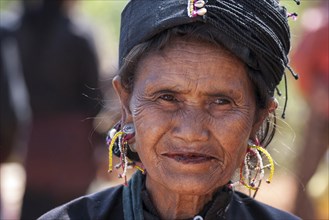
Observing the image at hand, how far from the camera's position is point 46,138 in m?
6.93

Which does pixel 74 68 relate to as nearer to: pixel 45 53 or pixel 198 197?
pixel 45 53

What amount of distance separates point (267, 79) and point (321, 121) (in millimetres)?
3549

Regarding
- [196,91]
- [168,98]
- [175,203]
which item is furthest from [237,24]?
[175,203]

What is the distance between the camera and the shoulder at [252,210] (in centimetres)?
471

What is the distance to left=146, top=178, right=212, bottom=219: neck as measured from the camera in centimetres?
456

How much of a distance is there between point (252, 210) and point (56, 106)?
2.48 metres

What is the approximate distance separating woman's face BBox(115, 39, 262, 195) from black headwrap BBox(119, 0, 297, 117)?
0.28ft

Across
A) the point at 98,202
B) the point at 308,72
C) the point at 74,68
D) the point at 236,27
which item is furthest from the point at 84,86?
the point at 236,27

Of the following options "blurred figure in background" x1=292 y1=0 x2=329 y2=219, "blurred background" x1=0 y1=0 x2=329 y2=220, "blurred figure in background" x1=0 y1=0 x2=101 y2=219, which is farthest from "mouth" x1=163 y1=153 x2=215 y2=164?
"blurred figure in background" x1=292 y1=0 x2=329 y2=219

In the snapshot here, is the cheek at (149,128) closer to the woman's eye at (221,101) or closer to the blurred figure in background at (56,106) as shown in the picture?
the woman's eye at (221,101)

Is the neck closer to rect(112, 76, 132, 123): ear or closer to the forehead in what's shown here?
rect(112, 76, 132, 123): ear

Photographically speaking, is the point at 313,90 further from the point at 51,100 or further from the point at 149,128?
the point at 149,128

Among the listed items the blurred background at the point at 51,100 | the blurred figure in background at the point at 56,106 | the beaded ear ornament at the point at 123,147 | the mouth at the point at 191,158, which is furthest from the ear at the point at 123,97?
the blurred figure in background at the point at 56,106

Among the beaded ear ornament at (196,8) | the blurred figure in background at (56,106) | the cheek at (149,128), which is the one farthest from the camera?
the blurred figure in background at (56,106)
